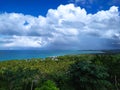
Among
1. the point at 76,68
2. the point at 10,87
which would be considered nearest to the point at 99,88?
the point at 76,68

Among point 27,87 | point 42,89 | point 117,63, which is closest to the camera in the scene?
point 42,89

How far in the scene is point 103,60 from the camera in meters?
30.2

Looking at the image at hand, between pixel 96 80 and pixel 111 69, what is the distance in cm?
518

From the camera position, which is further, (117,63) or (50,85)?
(117,63)

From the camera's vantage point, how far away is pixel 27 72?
2553 centimetres

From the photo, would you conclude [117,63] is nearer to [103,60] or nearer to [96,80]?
[103,60]

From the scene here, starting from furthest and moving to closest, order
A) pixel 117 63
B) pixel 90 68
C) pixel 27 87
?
1. pixel 117 63
2. pixel 27 87
3. pixel 90 68

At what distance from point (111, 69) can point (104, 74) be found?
4.47 meters

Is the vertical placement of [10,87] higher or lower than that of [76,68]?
lower

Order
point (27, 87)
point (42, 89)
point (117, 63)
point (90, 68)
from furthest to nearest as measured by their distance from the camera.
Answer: point (117, 63)
point (27, 87)
point (90, 68)
point (42, 89)

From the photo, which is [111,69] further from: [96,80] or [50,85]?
[50,85]

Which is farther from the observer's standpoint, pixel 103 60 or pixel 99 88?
pixel 103 60

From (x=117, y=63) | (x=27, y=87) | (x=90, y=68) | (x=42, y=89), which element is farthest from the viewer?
(x=117, y=63)

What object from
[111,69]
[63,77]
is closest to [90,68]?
[63,77]
